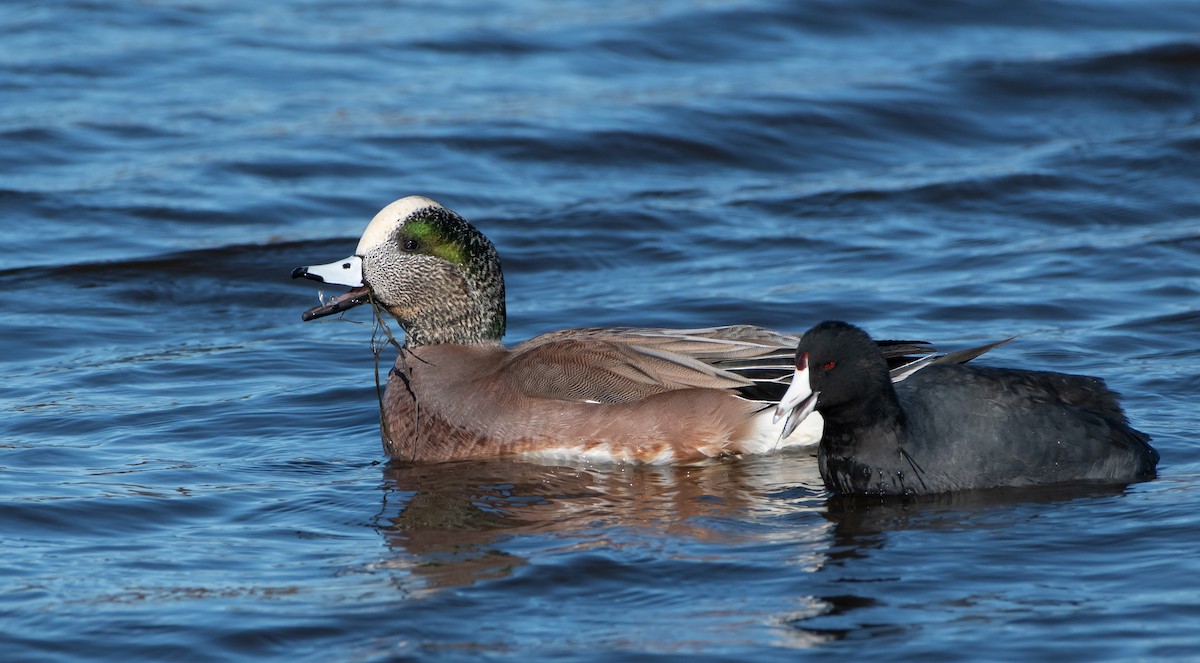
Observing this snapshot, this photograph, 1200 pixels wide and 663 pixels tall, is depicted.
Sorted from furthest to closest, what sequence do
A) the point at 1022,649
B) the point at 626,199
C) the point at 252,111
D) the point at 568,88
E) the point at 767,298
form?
1. the point at 568,88
2. the point at 252,111
3. the point at 626,199
4. the point at 767,298
5. the point at 1022,649

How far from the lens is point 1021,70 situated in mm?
16234

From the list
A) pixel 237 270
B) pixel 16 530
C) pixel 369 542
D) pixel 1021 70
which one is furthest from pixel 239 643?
pixel 1021 70

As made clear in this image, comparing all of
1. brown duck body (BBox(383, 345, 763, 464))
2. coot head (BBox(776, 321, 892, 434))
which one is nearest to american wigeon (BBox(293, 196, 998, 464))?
brown duck body (BBox(383, 345, 763, 464))

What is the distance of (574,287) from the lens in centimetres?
1096

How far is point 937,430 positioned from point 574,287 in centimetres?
456

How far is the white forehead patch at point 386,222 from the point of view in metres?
7.85

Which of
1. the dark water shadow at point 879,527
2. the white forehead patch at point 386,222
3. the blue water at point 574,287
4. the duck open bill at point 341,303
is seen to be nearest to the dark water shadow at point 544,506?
the blue water at point 574,287

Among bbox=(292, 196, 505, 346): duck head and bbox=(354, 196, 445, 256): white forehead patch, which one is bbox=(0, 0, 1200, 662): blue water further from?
bbox=(354, 196, 445, 256): white forehead patch

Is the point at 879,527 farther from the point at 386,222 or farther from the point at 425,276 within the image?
the point at 386,222

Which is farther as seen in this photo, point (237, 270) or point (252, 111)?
point (252, 111)

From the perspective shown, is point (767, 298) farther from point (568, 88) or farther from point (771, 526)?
point (568, 88)

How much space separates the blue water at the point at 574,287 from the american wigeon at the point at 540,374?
16cm

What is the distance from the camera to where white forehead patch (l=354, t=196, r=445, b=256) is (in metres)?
7.85

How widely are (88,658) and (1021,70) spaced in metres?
12.9
